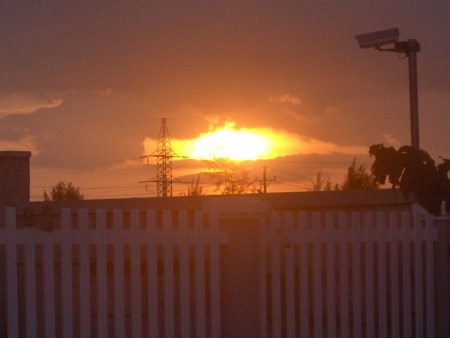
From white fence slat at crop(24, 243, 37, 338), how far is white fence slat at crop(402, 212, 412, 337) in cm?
371

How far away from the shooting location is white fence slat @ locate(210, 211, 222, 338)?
308 inches

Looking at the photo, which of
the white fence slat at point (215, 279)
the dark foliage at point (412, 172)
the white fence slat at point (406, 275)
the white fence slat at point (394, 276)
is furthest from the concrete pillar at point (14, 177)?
the white fence slat at point (406, 275)

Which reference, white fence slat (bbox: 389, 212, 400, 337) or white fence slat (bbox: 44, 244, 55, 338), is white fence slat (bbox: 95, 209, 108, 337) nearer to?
white fence slat (bbox: 44, 244, 55, 338)

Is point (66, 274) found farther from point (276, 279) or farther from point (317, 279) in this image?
point (317, 279)

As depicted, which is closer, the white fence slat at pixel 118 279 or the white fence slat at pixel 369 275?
the white fence slat at pixel 118 279

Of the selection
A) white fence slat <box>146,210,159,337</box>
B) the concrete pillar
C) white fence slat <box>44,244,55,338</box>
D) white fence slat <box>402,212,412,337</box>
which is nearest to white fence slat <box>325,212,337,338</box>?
white fence slat <box>402,212,412,337</box>

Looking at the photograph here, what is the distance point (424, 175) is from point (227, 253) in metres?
2.02

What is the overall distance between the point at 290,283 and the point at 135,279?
5.03ft

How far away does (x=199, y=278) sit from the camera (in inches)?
307

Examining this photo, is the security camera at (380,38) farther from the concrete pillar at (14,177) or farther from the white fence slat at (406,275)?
the concrete pillar at (14,177)

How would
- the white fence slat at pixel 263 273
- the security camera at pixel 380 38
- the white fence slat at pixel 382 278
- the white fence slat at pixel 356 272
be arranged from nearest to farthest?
the white fence slat at pixel 263 273, the white fence slat at pixel 356 272, the white fence slat at pixel 382 278, the security camera at pixel 380 38

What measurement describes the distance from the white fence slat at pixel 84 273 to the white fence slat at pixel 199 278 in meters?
1.00

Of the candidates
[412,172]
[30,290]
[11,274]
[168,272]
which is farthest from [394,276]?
[11,274]

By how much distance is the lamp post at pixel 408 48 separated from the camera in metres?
10.6
